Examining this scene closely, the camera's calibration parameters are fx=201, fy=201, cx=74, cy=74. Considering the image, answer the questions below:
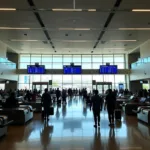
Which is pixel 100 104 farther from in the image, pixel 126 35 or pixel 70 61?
pixel 70 61

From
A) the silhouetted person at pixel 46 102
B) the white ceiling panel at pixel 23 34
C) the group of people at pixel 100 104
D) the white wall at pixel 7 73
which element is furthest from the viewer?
the white wall at pixel 7 73

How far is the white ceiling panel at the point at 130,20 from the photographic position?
518 inches

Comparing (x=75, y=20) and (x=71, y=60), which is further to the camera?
(x=71, y=60)

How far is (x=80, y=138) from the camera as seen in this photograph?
22.4 feet

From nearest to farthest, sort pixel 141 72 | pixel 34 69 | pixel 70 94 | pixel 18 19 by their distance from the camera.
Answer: pixel 18 19
pixel 141 72
pixel 34 69
pixel 70 94

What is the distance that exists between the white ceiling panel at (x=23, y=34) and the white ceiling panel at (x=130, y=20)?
21.7ft

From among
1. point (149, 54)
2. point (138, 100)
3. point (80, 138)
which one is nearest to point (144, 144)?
point (80, 138)

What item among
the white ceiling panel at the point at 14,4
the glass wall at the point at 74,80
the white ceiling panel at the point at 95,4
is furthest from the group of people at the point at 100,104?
the glass wall at the point at 74,80

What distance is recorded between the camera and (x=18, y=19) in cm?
1409

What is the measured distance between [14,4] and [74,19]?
4.29 m

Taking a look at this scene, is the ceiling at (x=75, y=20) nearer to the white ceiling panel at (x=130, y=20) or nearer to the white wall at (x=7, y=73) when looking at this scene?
the white ceiling panel at (x=130, y=20)

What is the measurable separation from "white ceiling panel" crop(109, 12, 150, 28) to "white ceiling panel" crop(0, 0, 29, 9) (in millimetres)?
5821

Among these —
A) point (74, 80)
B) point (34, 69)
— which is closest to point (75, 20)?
point (34, 69)

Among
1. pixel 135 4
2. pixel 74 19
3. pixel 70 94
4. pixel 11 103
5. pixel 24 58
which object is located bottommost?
pixel 11 103
